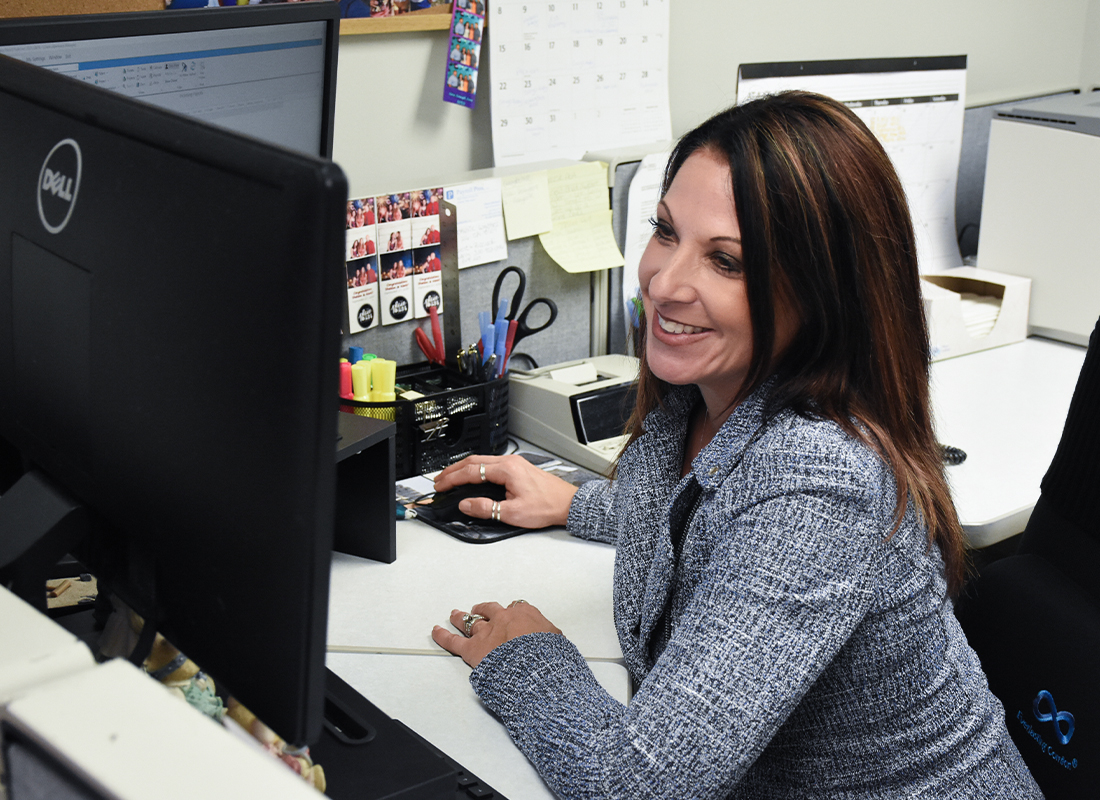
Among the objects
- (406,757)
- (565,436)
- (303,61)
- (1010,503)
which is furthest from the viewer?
(565,436)

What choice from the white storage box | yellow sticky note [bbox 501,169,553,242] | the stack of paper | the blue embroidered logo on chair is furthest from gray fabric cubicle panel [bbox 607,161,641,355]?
the blue embroidered logo on chair

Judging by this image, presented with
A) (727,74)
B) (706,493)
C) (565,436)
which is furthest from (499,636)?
(727,74)

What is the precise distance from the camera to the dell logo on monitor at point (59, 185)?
0.56 metres

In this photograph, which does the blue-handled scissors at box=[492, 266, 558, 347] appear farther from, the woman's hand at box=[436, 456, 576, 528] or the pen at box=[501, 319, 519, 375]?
the woman's hand at box=[436, 456, 576, 528]

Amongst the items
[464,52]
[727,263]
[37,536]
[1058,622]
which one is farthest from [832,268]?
[464,52]

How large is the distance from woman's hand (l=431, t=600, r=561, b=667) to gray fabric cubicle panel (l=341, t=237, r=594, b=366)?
0.54 metres

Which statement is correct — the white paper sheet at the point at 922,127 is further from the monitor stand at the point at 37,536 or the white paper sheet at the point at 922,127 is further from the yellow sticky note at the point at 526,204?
the monitor stand at the point at 37,536

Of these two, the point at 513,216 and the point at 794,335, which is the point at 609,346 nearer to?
the point at 513,216

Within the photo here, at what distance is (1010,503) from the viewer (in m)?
1.34

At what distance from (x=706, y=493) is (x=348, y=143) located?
980mm

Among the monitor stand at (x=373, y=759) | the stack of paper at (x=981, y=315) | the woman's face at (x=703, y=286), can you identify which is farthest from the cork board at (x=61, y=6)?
the stack of paper at (x=981, y=315)

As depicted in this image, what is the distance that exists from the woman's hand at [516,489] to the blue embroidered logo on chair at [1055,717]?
1.80 feet

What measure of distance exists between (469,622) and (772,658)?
14.1 inches

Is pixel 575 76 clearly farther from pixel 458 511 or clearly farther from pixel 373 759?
pixel 373 759
